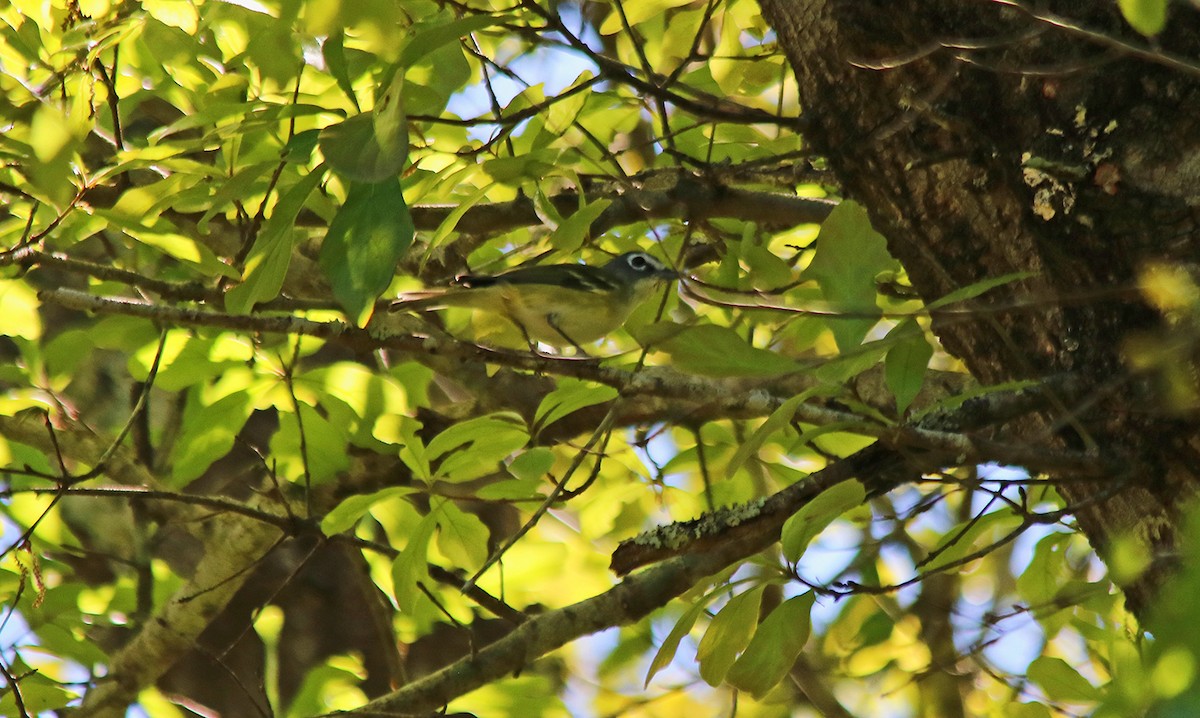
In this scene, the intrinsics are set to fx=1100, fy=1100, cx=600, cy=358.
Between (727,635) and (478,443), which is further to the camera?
(478,443)

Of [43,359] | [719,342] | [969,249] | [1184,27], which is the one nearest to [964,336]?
[969,249]

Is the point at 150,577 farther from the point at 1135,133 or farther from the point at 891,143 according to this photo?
the point at 1135,133

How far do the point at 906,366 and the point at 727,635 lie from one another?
60 cm

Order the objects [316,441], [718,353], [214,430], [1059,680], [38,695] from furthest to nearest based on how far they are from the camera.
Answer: [38,695] < [316,441] < [214,430] < [1059,680] < [718,353]

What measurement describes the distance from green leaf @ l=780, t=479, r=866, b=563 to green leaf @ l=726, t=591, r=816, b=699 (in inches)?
7.7

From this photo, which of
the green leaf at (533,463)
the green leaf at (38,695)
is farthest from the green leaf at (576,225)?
the green leaf at (38,695)

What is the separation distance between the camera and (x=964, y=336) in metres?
1.98

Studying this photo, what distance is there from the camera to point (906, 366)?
146cm

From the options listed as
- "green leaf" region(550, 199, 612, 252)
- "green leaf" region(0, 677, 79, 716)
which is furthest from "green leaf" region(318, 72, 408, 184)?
"green leaf" region(0, 677, 79, 716)

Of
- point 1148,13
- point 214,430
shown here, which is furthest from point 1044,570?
point 214,430

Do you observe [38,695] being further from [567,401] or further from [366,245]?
[366,245]

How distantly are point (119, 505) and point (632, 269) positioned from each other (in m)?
2.59

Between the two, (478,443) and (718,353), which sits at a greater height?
(478,443)

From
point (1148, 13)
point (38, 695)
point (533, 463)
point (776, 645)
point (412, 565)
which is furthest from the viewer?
point (38, 695)
